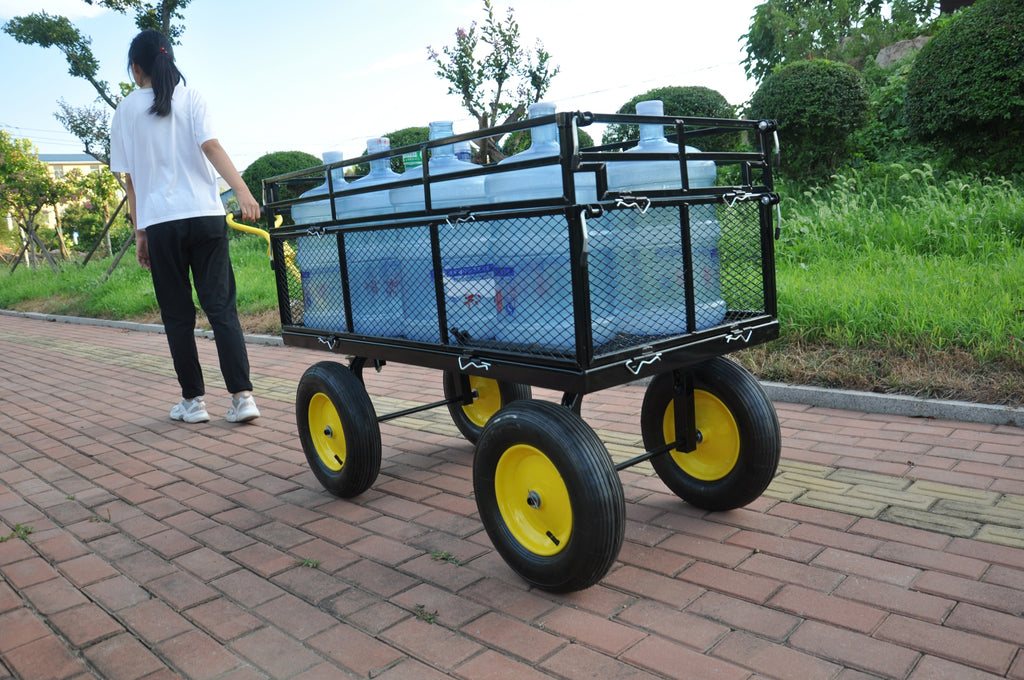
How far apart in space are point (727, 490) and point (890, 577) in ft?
2.08

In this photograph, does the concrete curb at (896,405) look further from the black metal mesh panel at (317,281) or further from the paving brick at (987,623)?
the black metal mesh panel at (317,281)

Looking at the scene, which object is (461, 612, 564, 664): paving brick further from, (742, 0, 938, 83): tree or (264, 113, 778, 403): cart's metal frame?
(742, 0, 938, 83): tree

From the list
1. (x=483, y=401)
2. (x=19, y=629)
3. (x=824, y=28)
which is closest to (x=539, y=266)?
(x=483, y=401)

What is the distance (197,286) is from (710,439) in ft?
10.2

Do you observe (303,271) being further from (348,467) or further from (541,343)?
(541,343)

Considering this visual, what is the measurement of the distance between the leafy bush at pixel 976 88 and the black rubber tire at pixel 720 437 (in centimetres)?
598

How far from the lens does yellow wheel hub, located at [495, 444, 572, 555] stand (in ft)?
7.89

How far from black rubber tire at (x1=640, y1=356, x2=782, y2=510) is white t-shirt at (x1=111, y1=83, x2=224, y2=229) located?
2.85 metres

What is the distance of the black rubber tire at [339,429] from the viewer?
10.3ft

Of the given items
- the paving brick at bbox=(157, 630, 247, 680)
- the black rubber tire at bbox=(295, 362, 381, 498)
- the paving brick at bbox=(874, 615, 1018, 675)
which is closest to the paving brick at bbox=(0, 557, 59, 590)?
the paving brick at bbox=(157, 630, 247, 680)

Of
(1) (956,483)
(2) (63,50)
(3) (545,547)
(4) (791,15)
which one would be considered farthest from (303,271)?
(4) (791,15)

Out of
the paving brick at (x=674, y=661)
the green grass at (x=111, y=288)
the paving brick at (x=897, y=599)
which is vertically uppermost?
the green grass at (x=111, y=288)

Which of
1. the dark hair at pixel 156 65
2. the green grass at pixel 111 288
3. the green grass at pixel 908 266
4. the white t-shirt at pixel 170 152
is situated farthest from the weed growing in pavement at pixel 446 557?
the green grass at pixel 111 288

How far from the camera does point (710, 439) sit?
294 centimetres
